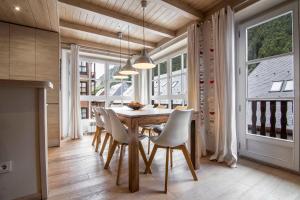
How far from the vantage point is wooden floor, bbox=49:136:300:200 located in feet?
5.44

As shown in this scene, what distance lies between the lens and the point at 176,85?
14.8 ft

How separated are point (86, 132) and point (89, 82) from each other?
150cm

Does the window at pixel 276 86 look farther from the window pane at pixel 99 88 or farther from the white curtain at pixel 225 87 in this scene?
the window pane at pixel 99 88

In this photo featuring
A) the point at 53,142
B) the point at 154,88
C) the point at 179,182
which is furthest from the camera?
the point at 154,88

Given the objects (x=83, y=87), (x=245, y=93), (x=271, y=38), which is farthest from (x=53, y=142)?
(x=271, y=38)

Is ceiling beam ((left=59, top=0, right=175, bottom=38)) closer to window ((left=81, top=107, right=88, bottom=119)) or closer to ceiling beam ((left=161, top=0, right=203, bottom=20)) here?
ceiling beam ((left=161, top=0, right=203, bottom=20))

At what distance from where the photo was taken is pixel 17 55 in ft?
10.0

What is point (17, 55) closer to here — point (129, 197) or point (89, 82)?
point (89, 82)

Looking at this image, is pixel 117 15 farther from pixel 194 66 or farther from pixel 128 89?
pixel 128 89

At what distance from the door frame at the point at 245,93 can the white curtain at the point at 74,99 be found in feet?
12.2

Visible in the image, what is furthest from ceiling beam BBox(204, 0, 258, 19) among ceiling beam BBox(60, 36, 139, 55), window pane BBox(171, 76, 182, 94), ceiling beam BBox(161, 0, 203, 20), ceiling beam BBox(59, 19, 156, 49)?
ceiling beam BBox(60, 36, 139, 55)

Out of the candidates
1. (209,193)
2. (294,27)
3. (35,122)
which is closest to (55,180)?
(35,122)

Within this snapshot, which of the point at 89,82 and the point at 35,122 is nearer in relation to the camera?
the point at 35,122

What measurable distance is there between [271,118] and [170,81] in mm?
2659
